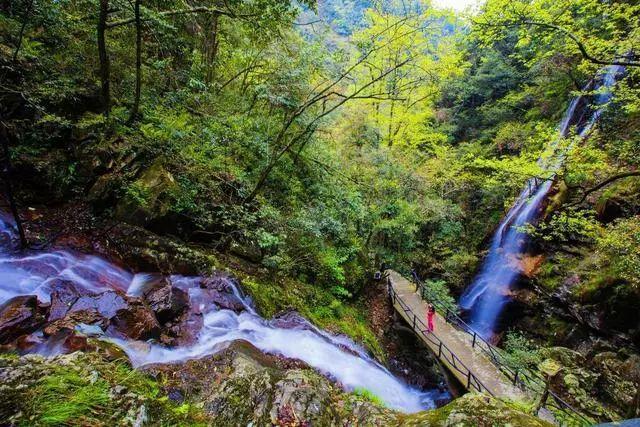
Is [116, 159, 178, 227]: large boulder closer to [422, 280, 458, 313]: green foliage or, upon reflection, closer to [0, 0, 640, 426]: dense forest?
[0, 0, 640, 426]: dense forest

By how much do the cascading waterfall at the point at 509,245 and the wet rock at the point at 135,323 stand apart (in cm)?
1463

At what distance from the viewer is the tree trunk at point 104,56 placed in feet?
20.2

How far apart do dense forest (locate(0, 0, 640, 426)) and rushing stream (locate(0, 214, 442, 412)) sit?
3.3 inches

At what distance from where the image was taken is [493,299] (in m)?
15.0

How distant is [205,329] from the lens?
5.83 m


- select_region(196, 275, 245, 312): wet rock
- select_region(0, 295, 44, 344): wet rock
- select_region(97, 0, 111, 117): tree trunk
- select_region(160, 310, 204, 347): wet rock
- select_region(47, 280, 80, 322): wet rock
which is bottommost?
select_region(160, 310, 204, 347): wet rock

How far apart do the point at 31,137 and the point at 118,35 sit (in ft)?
13.6

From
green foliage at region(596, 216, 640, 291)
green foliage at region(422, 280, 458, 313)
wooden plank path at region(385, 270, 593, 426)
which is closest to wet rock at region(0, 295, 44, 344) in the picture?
wooden plank path at region(385, 270, 593, 426)

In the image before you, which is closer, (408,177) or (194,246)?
(194,246)

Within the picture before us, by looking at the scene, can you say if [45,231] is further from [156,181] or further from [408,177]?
[408,177]

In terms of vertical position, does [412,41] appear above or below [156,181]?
above

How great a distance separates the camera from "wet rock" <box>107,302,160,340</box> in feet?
15.8

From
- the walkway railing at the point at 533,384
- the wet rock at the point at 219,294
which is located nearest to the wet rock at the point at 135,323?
the wet rock at the point at 219,294

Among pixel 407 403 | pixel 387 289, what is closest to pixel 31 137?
pixel 407 403
